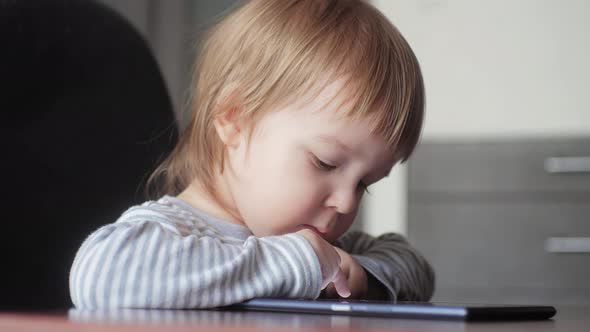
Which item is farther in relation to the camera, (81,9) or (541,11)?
(541,11)

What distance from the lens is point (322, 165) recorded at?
0.95 m

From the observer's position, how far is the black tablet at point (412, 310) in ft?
1.76

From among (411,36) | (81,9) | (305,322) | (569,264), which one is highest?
(411,36)

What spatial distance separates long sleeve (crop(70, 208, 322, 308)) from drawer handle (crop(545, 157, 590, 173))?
1851 mm

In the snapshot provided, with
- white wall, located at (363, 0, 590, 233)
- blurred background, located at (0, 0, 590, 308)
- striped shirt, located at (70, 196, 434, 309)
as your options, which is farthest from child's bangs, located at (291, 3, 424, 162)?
white wall, located at (363, 0, 590, 233)

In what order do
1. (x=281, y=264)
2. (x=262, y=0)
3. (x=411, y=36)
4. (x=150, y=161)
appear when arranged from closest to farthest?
(x=281, y=264) → (x=262, y=0) → (x=150, y=161) → (x=411, y=36)

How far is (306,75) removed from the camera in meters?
0.96

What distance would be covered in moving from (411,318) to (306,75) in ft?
1.55

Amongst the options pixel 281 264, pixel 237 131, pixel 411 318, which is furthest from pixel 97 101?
pixel 411 318

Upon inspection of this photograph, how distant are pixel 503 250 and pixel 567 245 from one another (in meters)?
0.18

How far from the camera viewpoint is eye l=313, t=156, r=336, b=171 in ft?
3.09

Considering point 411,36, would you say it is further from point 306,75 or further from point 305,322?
point 305,322

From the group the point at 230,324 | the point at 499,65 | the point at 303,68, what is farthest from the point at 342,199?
the point at 499,65

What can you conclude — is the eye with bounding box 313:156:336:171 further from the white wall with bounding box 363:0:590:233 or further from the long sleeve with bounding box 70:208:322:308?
the white wall with bounding box 363:0:590:233
